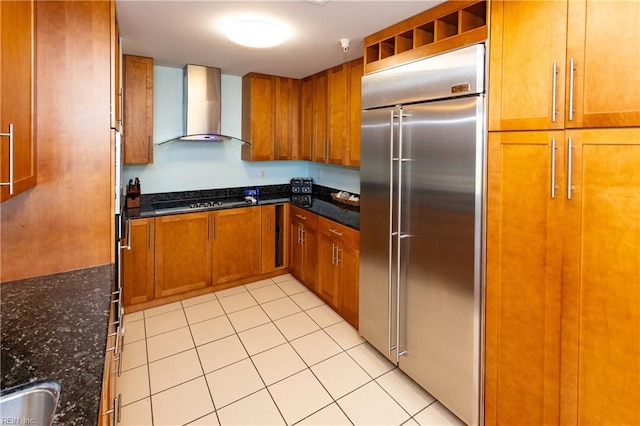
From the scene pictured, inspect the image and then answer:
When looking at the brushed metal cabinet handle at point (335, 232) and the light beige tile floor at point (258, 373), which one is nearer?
the light beige tile floor at point (258, 373)

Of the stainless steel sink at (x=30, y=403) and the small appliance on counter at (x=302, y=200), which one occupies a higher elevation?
the small appliance on counter at (x=302, y=200)

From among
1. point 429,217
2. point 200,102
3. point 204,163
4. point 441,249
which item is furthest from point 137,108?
point 441,249

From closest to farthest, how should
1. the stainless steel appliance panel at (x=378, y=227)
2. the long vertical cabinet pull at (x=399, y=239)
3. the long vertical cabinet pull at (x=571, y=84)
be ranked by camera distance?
the long vertical cabinet pull at (x=571, y=84)
the long vertical cabinet pull at (x=399, y=239)
the stainless steel appliance panel at (x=378, y=227)

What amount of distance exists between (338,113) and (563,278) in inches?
99.9

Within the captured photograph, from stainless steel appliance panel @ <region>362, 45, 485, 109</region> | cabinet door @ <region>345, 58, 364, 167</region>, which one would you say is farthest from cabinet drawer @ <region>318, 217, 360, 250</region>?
stainless steel appliance panel @ <region>362, 45, 485, 109</region>

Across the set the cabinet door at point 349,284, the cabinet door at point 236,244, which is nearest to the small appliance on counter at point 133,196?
the cabinet door at point 236,244

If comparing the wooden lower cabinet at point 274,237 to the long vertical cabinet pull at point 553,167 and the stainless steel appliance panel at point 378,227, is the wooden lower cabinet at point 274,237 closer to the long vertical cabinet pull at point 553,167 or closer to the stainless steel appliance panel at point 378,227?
the stainless steel appliance panel at point 378,227

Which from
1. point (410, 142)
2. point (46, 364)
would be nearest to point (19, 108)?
point (46, 364)

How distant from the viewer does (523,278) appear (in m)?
1.65

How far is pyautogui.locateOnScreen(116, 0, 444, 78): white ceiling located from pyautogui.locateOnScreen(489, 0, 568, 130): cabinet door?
0.52m

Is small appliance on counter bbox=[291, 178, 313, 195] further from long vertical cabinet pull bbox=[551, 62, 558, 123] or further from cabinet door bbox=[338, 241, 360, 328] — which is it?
long vertical cabinet pull bbox=[551, 62, 558, 123]

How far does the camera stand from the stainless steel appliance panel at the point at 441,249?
6.07 ft

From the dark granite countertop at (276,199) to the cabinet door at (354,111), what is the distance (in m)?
0.53

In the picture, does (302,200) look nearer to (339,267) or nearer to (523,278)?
(339,267)
